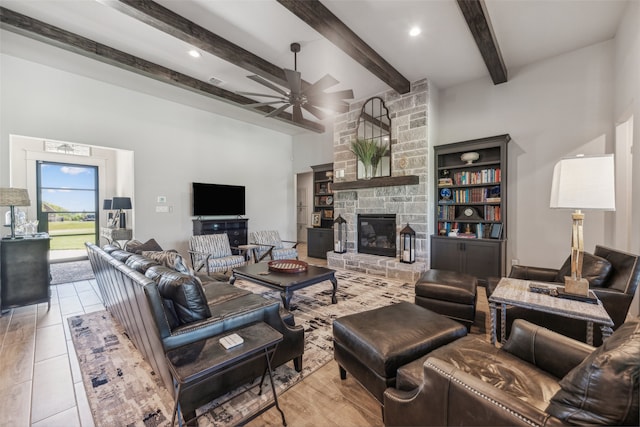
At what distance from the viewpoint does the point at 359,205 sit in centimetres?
542

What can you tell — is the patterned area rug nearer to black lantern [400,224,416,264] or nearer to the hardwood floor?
the hardwood floor

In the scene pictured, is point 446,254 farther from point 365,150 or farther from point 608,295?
point 608,295

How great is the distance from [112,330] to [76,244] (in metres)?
5.96

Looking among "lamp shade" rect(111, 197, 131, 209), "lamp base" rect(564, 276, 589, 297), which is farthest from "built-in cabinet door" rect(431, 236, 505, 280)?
"lamp shade" rect(111, 197, 131, 209)

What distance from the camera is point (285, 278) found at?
10.3 ft

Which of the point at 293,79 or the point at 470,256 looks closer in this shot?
the point at 293,79

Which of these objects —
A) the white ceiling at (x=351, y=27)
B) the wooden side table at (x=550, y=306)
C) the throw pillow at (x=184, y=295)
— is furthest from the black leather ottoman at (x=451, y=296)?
the white ceiling at (x=351, y=27)

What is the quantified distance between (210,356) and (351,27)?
3662mm

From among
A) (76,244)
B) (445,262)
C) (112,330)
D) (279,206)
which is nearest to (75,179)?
(76,244)

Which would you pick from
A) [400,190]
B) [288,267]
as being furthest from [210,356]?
→ [400,190]

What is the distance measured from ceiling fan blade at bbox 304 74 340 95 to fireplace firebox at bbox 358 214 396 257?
266cm

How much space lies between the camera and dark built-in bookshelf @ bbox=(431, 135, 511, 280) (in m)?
4.08

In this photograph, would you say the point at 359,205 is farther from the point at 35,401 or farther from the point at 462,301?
the point at 35,401

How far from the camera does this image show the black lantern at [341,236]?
5.54m
